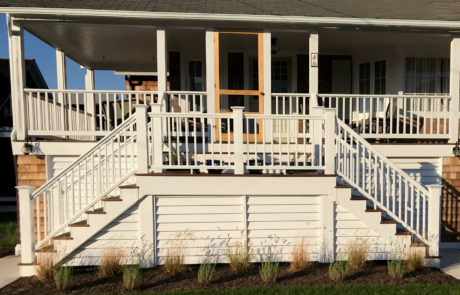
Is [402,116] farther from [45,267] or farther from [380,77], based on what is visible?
[45,267]

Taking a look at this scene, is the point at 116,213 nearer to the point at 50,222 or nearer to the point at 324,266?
the point at 50,222

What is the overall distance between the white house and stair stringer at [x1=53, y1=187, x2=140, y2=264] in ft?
0.07

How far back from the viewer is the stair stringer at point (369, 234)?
514 centimetres

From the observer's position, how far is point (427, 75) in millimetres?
8867

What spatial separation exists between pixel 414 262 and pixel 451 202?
2635 millimetres

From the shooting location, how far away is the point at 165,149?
6.32 metres

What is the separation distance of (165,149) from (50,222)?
7.54 ft

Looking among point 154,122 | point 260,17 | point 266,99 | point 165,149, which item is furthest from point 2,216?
point 260,17

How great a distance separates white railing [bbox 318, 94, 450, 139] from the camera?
6637 mm

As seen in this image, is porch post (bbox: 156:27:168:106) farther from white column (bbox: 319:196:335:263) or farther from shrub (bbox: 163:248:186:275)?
white column (bbox: 319:196:335:263)

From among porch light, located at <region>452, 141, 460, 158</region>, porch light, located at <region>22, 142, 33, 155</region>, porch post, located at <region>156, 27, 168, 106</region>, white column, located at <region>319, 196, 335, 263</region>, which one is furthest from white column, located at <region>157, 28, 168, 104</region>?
porch light, located at <region>452, 141, 460, 158</region>

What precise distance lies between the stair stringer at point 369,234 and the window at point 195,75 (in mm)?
5690

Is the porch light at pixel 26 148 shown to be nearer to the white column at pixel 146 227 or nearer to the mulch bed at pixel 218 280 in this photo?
the mulch bed at pixel 218 280

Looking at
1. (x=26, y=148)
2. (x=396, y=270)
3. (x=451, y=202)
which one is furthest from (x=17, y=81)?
(x=451, y=202)
